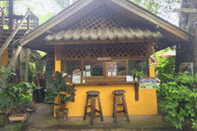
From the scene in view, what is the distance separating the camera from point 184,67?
4.89 metres

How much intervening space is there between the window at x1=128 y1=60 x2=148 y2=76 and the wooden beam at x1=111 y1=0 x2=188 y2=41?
1535mm

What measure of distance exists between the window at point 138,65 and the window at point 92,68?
1.22m

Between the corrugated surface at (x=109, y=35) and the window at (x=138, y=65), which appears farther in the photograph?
the window at (x=138, y=65)

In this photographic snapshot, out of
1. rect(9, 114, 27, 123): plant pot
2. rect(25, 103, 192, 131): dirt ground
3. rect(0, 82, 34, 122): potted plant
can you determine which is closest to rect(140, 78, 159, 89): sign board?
rect(25, 103, 192, 131): dirt ground

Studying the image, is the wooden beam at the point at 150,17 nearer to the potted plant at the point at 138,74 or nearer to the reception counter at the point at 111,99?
the potted plant at the point at 138,74

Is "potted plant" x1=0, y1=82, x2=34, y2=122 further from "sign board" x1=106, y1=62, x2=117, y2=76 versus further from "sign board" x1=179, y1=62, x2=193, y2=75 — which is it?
"sign board" x1=179, y1=62, x2=193, y2=75

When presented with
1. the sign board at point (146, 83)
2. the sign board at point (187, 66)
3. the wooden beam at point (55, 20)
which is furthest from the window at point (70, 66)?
the sign board at point (187, 66)

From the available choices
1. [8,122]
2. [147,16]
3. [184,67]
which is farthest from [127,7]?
[8,122]

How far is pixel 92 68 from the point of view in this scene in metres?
5.29

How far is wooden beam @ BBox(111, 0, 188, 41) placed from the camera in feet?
15.0

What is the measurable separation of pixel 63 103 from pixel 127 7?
4.33 meters

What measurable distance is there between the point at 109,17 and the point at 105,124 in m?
4.27

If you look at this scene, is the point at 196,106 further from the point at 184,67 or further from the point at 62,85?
the point at 62,85

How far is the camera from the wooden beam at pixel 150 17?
15.0 ft
